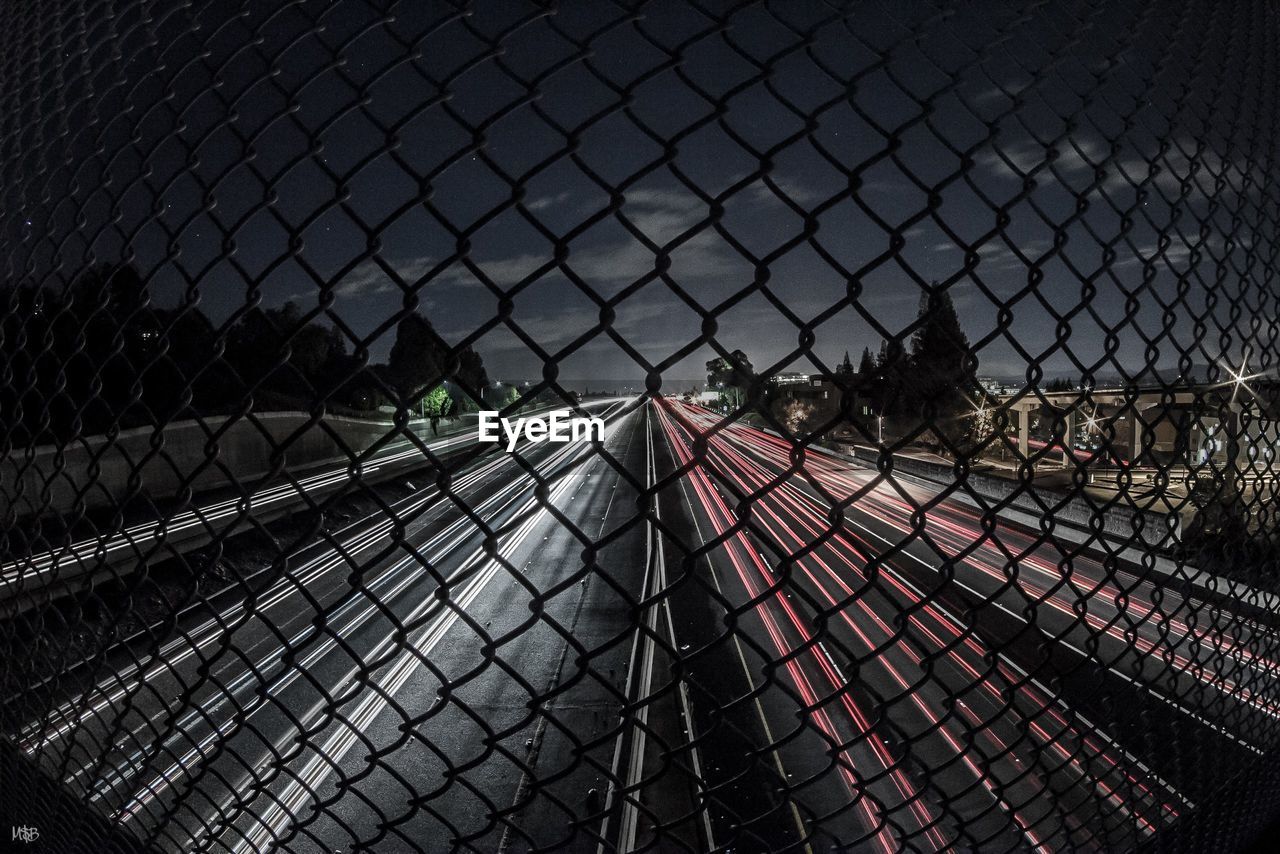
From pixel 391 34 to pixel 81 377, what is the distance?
7.85 meters

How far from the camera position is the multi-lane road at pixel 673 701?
1.75 metres

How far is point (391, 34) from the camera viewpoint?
1572 mm

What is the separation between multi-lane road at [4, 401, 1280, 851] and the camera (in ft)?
5.74

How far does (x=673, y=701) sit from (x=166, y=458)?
5522mm

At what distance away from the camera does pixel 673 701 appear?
654cm

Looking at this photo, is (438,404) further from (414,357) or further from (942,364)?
(942,364)

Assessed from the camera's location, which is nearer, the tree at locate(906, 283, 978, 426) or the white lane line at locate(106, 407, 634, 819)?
the tree at locate(906, 283, 978, 426)

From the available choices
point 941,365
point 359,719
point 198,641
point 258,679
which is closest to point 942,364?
point 941,365

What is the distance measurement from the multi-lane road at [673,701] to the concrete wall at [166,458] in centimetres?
35

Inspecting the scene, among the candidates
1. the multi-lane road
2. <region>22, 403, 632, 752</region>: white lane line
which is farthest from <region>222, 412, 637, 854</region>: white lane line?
<region>22, 403, 632, 752</region>: white lane line

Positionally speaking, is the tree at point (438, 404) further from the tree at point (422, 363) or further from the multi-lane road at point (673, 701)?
the tree at point (422, 363)

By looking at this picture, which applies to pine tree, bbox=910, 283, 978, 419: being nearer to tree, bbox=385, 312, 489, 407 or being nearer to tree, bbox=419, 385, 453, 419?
tree, bbox=385, 312, 489, 407

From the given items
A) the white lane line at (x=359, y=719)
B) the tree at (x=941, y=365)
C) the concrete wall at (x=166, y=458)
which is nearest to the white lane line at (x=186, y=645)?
the concrete wall at (x=166, y=458)

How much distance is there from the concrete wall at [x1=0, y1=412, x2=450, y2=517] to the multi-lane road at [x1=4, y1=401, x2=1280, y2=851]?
1.13 feet
